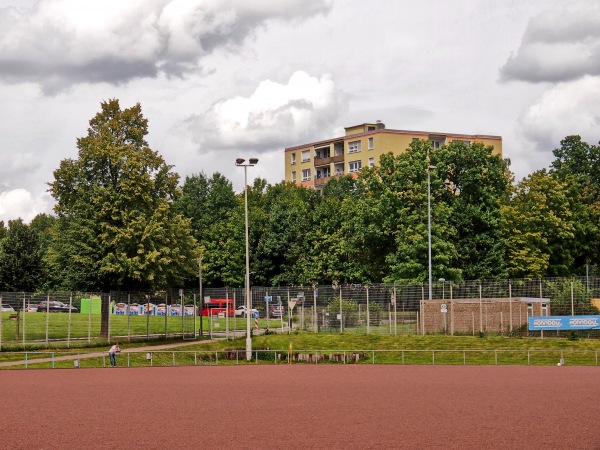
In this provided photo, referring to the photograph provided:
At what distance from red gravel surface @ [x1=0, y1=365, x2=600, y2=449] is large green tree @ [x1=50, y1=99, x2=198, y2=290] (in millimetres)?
20018

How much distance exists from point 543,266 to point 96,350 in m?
42.4

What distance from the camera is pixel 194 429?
2269cm

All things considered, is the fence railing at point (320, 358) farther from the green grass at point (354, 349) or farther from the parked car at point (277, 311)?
the parked car at point (277, 311)

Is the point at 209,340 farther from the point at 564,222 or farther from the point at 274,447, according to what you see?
the point at 274,447

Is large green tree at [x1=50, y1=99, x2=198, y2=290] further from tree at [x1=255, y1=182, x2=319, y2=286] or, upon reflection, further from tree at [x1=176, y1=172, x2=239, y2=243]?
tree at [x1=176, y1=172, x2=239, y2=243]

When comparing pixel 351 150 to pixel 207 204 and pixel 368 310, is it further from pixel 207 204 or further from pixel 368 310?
pixel 368 310

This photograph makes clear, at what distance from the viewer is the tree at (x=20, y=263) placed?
239ft

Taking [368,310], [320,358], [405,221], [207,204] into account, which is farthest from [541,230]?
[207,204]

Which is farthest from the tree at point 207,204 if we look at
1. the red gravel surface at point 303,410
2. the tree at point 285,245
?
the red gravel surface at point 303,410

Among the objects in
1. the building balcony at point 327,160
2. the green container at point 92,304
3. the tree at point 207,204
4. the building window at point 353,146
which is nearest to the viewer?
the green container at point 92,304

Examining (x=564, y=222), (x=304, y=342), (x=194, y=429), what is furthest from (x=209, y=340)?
(x=194, y=429)

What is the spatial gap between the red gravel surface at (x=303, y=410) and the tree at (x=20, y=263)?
31.7 m

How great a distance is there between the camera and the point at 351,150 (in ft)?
448

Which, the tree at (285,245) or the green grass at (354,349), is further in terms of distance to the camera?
the tree at (285,245)
